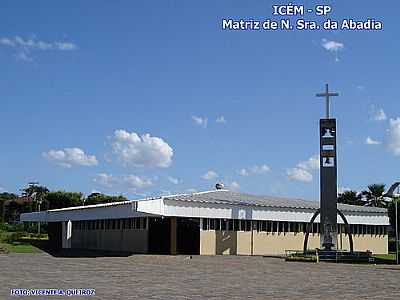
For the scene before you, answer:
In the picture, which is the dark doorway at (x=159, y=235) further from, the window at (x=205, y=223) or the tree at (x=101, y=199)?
the tree at (x=101, y=199)

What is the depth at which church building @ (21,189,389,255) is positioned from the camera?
4125cm

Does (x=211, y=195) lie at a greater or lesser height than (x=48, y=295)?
greater

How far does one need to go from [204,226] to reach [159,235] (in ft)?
10.5

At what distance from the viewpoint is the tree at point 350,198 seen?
76688 mm

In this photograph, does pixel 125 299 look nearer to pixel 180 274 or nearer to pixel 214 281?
pixel 214 281

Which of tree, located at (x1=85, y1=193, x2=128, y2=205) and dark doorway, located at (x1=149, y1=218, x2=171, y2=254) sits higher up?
tree, located at (x1=85, y1=193, x2=128, y2=205)

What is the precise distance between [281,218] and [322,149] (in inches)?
289

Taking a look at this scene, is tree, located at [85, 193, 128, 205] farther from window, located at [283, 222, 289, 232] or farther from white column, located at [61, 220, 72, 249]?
window, located at [283, 222, 289, 232]

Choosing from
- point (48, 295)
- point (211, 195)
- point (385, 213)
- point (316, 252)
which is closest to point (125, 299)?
point (48, 295)

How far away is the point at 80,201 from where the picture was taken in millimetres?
91125

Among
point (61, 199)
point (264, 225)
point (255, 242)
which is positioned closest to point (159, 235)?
point (255, 242)

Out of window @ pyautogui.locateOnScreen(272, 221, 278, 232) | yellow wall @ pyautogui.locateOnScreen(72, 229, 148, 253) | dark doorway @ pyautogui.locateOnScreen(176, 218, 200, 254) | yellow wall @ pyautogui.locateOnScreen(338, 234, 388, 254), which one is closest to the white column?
yellow wall @ pyautogui.locateOnScreen(72, 229, 148, 253)

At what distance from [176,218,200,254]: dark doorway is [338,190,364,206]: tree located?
3930 cm

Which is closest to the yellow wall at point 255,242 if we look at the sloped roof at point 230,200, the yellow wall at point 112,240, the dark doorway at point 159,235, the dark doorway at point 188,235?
the dark doorway at point 188,235
